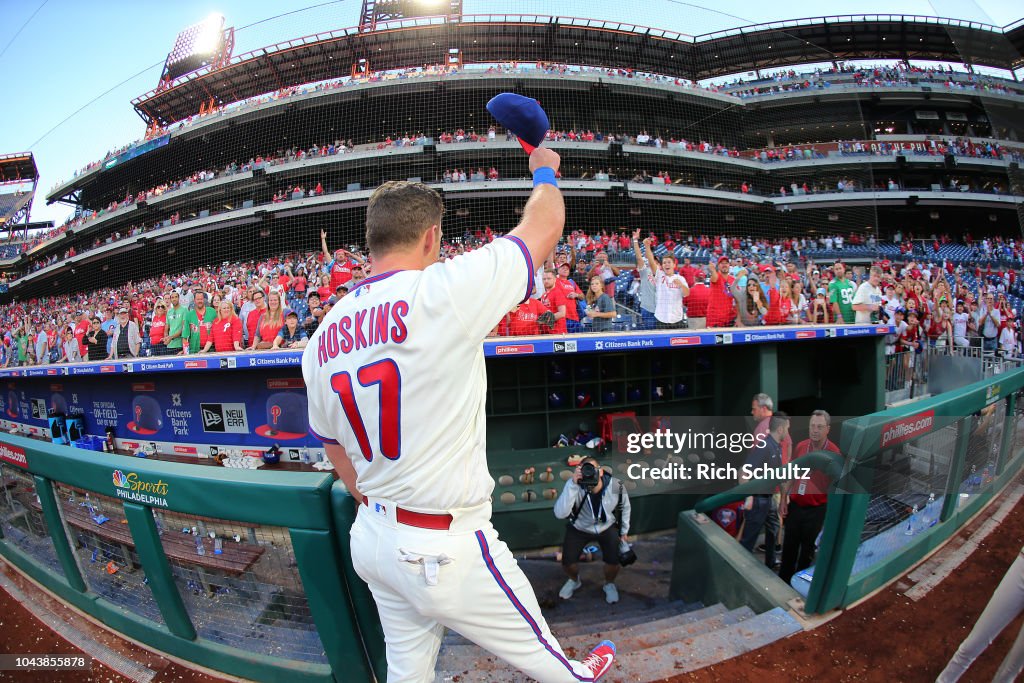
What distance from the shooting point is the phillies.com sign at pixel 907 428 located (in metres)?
1.81

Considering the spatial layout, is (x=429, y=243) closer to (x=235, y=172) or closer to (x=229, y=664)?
(x=229, y=664)

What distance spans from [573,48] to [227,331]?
15130 millimetres

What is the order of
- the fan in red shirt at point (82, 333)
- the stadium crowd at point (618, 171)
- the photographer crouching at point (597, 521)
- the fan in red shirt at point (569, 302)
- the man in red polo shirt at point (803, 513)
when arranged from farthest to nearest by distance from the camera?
the stadium crowd at point (618, 171) < the fan in red shirt at point (82, 333) < the fan in red shirt at point (569, 302) < the photographer crouching at point (597, 521) < the man in red polo shirt at point (803, 513)

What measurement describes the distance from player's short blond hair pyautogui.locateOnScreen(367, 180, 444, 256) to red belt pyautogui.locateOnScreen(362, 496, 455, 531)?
0.66 meters

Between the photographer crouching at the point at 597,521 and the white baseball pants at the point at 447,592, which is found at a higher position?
the white baseball pants at the point at 447,592

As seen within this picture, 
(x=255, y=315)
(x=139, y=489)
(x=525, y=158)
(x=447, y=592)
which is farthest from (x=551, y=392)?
(x=525, y=158)

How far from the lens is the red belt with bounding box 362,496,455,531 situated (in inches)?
39.3

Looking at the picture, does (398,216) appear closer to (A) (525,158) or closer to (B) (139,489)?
(B) (139,489)

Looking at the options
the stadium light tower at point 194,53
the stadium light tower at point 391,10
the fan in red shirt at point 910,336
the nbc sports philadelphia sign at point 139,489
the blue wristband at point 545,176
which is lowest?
the fan in red shirt at point 910,336

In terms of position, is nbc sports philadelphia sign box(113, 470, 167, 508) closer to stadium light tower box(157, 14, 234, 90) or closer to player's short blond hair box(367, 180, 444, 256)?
A: player's short blond hair box(367, 180, 444, 256)

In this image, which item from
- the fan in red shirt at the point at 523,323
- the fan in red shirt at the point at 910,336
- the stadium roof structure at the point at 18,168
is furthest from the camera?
the stadium roof structure at the point at 18,168

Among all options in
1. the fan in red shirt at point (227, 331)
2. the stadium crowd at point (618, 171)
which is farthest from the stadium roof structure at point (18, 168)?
the fan in red shirt at point (227, 331)

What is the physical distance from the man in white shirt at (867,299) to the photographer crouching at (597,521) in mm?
5720

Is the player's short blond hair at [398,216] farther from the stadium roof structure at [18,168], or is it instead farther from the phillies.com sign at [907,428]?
the stadium roof structure at [18,168]
